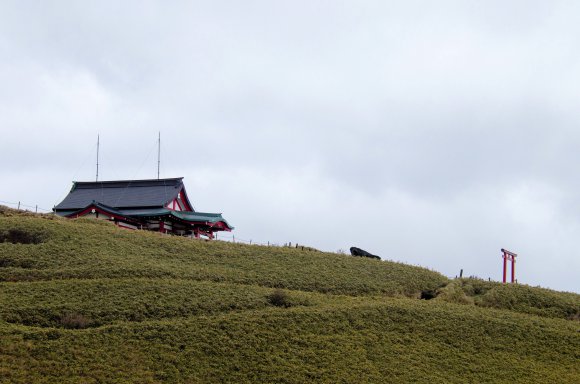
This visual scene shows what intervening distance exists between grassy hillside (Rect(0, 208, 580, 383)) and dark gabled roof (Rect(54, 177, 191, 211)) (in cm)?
1485

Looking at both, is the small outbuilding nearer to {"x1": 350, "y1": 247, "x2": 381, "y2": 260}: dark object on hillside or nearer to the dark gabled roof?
the dark gabled roof

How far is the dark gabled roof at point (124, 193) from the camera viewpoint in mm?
62062

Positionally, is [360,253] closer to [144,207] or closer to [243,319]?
[144,207]

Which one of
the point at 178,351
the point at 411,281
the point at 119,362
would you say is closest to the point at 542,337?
the point at 411,281

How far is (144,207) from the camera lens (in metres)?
61.1

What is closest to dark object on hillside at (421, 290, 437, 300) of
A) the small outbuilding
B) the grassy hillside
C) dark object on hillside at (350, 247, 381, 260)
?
the grassy hillside

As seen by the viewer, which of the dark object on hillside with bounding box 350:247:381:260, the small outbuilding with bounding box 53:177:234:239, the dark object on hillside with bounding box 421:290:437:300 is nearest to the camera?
the dark object on hillside with bounding box 421:290:437:300

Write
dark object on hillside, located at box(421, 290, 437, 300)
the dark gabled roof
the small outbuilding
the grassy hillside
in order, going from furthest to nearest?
the dark gabled roof → the small outbuilding → dark object on hillside, located at box(421, 290, 437, 300) → the grassy hillside

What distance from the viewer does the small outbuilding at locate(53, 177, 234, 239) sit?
192 ft

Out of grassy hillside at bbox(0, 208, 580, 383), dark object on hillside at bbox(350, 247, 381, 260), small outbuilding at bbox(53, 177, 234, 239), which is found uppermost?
small outbuilding at bbox(53, 177, 234, 239)

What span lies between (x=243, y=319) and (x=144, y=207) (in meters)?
30.5

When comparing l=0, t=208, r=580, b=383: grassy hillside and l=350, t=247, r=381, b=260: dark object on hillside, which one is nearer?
l=0, t=208, r=580, b=383: grassy hillside

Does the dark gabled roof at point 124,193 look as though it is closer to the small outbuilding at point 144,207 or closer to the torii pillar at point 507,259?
the small outbuilding at point 144,207

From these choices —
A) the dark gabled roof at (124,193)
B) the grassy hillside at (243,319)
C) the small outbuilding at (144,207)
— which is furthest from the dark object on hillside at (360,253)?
the dark gabled roof at (124,193)
